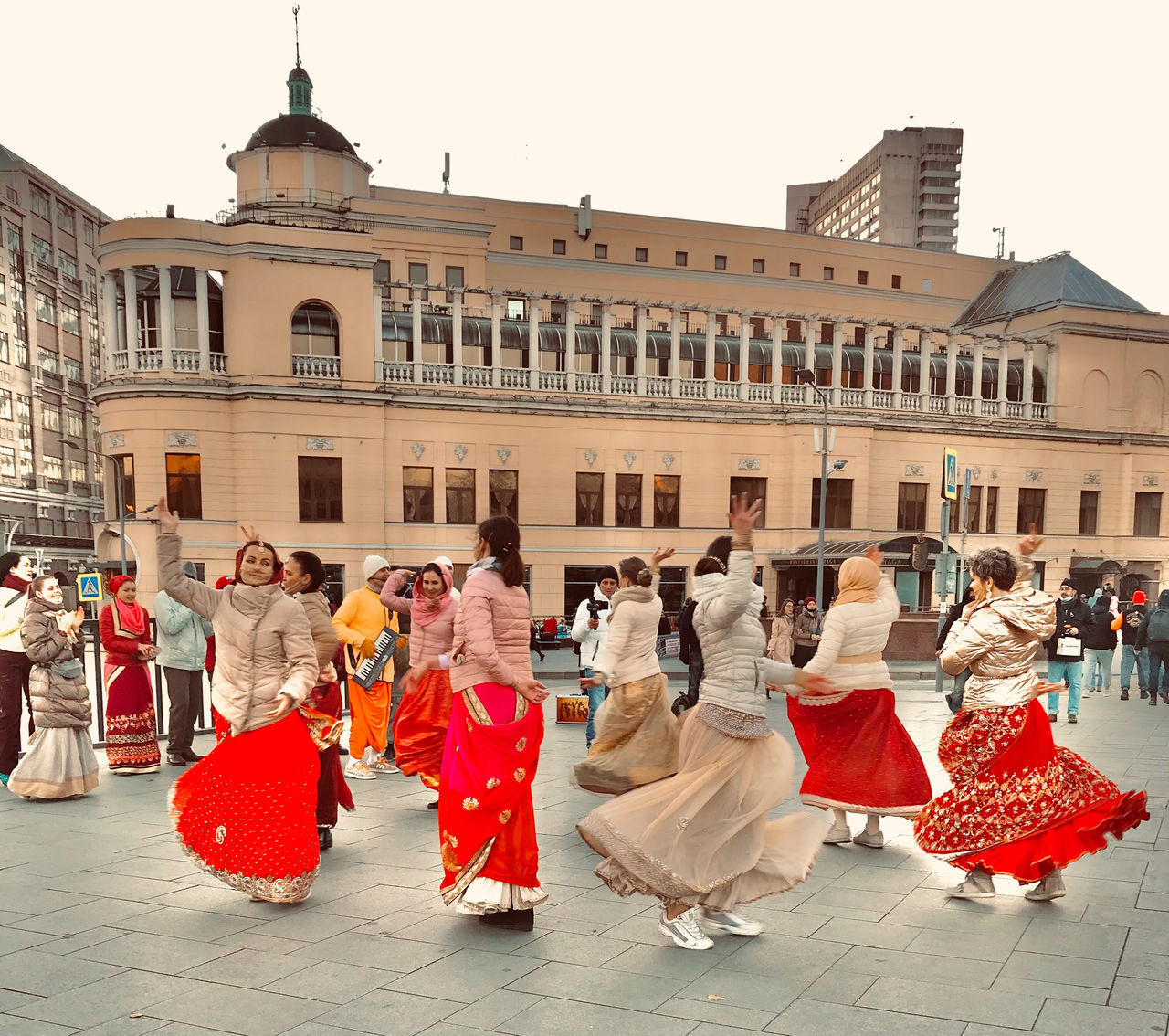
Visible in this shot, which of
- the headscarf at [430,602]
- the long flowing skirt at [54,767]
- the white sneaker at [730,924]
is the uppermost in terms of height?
the headscarf at [430,602]

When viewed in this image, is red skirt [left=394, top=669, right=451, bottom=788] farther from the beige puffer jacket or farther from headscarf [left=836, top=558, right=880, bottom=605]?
headscarf [left=836, top=558, right=880, bottom=605]

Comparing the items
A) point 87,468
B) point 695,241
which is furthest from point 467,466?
point 87,468

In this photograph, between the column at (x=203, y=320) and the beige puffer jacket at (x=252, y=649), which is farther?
the column at (x=203, y=320)

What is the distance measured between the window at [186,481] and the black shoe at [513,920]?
89.5ft

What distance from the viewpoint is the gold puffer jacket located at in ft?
17.6

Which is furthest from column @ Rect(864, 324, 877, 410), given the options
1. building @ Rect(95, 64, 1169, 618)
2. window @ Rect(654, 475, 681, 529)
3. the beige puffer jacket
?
the beige puffer jacket

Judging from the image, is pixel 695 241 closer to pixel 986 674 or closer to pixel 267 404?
pixel 267 404

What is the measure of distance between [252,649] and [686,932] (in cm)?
293

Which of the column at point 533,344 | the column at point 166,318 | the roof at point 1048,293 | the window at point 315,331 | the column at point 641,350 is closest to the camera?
the column at point 166,318

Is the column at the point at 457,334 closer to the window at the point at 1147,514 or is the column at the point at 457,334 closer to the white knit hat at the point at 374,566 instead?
the white knit hat at the point at 374,566

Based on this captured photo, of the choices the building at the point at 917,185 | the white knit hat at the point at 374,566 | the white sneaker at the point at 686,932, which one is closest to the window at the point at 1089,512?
the white knit hat at the point at 374,566

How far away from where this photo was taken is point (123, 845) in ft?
21.6

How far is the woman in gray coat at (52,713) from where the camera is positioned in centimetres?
780

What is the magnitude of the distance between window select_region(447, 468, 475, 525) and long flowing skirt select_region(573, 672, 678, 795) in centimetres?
2476
